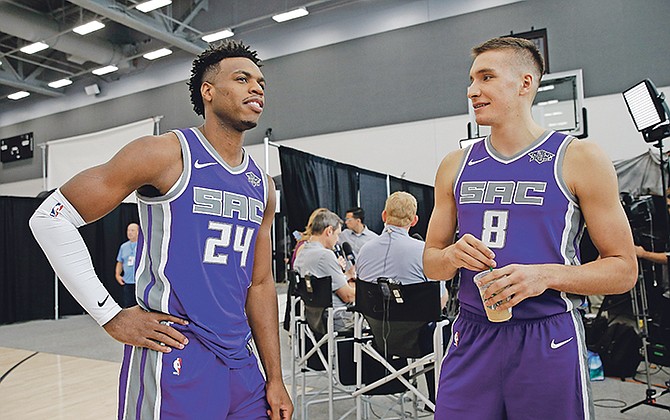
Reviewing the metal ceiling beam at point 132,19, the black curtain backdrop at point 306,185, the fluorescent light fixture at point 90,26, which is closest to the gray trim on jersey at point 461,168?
the black curtain backdrop at point 306,185

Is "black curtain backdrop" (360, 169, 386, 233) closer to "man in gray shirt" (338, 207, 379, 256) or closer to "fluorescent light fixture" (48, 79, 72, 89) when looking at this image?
"man in gray shirt" (338, 207, 379, 256)

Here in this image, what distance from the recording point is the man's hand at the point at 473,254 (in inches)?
53.9

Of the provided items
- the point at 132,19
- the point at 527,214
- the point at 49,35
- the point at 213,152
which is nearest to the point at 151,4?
the point at 132,19

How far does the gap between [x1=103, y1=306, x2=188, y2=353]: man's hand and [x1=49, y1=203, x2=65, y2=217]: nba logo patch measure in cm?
30

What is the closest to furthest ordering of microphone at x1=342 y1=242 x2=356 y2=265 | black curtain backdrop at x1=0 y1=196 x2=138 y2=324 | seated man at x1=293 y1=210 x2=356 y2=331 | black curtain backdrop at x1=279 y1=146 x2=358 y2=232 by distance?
seated man at x1=293 y1=210 x2=356 y2=331 < black curtain backdrop at x1=279 y1=146 x2=358 y2=232 < microphone at x1=342 y1=242 x2=356 y2=265 < black curtain backdrop at x1=0 y1=196 x2=138 y2=324

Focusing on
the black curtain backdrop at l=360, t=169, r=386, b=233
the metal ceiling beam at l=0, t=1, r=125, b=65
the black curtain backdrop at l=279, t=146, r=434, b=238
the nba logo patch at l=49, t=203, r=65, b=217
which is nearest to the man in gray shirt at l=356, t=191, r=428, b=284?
the black curtain backdrop at l=279, t=146, r=434, b=238

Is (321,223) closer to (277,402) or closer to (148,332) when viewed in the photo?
(277,402)

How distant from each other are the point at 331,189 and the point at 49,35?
7.20 m

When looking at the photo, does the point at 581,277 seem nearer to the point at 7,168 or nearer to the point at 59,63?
the point at 59,63

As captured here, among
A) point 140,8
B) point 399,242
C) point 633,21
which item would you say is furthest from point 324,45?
point 399,242

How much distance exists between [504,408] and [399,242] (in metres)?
1.99

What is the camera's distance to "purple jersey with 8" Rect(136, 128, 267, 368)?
1.41 metres

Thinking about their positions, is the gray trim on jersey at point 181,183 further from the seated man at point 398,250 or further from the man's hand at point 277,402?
the seated man at point 398,250

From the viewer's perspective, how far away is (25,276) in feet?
31.0
